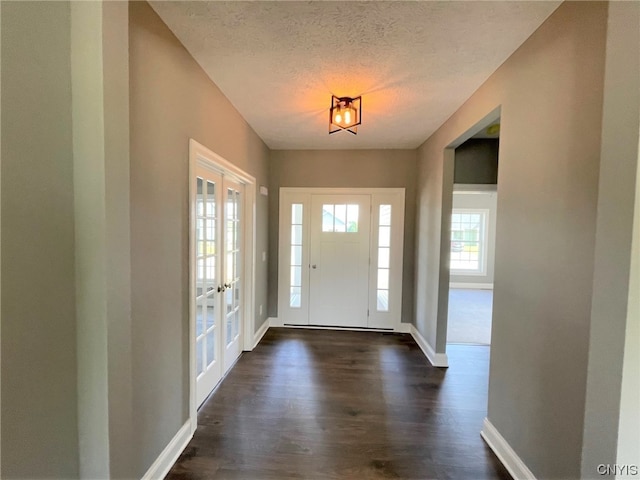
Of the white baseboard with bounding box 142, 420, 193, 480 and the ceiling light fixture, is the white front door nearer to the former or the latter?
the ceiling light fixture

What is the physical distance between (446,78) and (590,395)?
209 cm

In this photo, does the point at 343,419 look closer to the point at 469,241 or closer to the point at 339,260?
the point at 339,260

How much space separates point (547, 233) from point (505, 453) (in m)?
1.43

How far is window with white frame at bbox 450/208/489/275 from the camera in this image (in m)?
7.91

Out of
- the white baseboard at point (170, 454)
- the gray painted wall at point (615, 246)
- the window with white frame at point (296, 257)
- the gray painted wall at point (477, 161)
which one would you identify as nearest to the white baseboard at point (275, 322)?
the window with white frame at point (296, 257)

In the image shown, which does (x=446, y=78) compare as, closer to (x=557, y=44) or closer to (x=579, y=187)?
(x=557, y=44)

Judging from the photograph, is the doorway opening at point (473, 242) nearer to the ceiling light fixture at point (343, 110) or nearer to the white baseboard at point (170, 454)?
the ceiling light fixture at point (343, 110)

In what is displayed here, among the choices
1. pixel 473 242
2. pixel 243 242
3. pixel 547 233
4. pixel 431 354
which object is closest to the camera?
pixel 547 233

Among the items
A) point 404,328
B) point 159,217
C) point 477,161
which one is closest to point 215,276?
point 159,217

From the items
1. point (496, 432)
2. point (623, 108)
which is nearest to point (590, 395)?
point (623, 108)

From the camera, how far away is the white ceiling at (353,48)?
4.97 ft

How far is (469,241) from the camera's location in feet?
26.3

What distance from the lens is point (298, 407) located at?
243 centimetres

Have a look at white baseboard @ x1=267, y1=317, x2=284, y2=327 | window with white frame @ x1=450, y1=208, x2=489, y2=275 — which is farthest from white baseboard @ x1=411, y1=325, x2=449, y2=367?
window with white frame @ x1=450, y1=208, x2=489, y2=275
